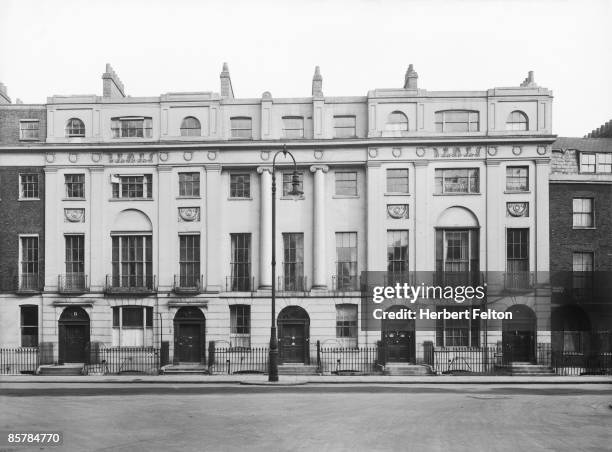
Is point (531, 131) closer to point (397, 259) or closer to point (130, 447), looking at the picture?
point (397, 259)

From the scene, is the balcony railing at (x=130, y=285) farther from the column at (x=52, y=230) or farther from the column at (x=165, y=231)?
the column at (x=52, y=230)

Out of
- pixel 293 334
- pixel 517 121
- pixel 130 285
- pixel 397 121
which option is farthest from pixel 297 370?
pixel 517 121

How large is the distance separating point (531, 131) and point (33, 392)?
26.1m

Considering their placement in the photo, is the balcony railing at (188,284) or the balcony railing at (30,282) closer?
the balcony railing at (188,284)

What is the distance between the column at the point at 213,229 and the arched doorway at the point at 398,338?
9068mm

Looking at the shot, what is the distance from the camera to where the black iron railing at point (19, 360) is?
31.0m

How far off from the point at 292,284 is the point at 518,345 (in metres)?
12.1

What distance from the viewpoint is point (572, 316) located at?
104ft

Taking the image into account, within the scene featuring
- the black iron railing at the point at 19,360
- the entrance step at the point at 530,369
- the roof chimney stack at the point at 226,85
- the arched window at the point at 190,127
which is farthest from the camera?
the roof chimney stack at the point at 226,85

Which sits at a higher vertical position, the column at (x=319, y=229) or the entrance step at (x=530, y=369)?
the column at (x=319, y=229)

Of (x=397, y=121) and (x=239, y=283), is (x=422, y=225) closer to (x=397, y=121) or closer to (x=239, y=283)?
(x=397, y=121)

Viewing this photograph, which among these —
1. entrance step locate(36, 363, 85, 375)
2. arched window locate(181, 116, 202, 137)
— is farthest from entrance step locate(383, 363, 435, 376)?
arched window locate(181, 116, 202, 137)

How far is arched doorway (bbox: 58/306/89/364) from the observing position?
31.8 meters

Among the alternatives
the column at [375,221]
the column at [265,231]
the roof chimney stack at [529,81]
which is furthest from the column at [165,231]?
the roof chimney stack at [529,81]
